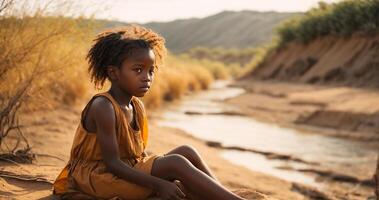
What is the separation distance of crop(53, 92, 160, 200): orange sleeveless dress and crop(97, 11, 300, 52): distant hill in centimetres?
8996

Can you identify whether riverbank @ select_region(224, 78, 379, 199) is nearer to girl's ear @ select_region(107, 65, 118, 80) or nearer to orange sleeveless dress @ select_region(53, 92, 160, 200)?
orange sleeveless dress @ select_region(53, 92, 160, 200)

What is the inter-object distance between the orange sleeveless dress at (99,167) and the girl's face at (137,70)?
0.54 feet

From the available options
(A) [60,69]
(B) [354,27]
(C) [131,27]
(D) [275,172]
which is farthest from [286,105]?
(C) [131,27]

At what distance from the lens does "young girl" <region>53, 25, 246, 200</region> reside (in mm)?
3535

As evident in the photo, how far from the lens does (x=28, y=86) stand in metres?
6.48

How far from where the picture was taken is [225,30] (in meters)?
109

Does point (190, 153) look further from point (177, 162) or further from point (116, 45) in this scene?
point (116, 45)

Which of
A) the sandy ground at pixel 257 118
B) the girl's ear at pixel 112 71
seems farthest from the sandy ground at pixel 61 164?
the girl's ear at pixel 112 71

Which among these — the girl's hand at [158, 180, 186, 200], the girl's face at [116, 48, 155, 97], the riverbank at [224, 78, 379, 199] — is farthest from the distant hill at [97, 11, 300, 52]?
the girl's hand at [158, 180, 186, 200]

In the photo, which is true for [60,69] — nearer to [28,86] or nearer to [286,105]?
[28,86]

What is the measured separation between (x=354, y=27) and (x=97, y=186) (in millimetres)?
18310

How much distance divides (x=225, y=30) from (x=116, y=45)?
106483 mm

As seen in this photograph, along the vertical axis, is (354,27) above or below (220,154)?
above

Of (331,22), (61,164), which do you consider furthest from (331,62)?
(61,164)
